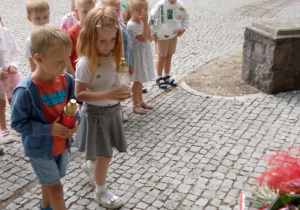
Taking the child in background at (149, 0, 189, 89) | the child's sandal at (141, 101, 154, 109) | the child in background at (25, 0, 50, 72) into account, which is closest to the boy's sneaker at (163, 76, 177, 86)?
the child in background at (149, 0, 189, 89)

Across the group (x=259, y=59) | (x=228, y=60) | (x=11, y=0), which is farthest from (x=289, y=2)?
(x=11, y=0)

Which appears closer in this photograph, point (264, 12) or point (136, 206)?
point (136, 206)

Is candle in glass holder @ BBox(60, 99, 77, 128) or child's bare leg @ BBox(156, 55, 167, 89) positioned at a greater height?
candle in glass holder @ BBox(60, 99, 77, 128)

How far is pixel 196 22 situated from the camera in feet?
33.7

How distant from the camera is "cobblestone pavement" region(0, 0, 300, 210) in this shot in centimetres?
352

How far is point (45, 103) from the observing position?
2.62 metres

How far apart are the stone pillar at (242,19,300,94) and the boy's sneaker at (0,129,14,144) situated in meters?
3.66

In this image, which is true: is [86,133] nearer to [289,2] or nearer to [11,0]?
[289,2]

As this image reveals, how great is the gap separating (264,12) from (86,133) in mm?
9209

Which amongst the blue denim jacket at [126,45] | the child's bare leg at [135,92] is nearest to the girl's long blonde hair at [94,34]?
the blue denim jacket at [126,45]

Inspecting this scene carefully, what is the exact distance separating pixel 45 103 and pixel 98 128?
621 millimetres

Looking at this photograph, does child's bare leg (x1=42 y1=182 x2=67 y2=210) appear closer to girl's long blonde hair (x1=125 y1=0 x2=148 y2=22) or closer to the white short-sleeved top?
the white short-sleeved top

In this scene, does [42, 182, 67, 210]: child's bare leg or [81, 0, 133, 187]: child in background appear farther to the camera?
[81, 0, 133, 187]: child in background

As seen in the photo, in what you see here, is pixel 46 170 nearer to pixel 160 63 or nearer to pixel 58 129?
pixel 58 129
